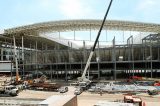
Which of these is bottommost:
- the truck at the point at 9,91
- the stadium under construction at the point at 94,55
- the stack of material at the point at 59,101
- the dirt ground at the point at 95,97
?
the dirt ground at the point at 95,97

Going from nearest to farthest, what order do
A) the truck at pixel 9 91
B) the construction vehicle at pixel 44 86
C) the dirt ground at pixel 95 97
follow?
the dirt ground at pixel 95 97
the truck at pixel 9 91
the construction vehicle at pixel 44 86

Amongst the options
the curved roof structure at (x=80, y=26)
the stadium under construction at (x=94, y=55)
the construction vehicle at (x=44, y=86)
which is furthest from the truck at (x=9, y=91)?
the curved roof structure at (x=80, y=26)

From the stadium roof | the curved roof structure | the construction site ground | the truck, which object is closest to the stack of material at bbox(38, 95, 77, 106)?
the construction site ground

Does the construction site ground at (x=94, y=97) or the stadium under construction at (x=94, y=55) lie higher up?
the stadium under construction at (x=94, y=55)

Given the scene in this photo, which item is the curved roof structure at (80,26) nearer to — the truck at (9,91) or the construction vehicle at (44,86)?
the construction vehicle at (44,86)

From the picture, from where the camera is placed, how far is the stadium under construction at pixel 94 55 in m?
86.9

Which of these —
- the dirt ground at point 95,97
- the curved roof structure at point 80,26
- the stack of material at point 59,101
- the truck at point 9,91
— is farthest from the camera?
the curved roof structure at point 80,26

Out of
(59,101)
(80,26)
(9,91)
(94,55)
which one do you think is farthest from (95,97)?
(80,26)

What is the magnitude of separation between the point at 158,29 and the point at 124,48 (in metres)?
18.2

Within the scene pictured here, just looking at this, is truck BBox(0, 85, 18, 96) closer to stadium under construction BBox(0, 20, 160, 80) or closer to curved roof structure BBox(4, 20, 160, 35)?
stadium under construction BBox(0, 20, 160, 80)

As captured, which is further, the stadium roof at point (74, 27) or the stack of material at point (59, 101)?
the stadium roof at point (74, 27)

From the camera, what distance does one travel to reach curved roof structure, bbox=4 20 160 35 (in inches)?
3848

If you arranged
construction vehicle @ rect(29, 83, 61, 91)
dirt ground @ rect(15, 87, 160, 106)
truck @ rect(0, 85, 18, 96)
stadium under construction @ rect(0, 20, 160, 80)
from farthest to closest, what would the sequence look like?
1. stadium under construction @ rect(0, 20, 160, 80)
2. construction vehicle @ rect(29, 83, 61, 91)
3. truck @ rect(0, 85, 18, 96)
4. dirt ground @ rect(15, 87, 160, 106)

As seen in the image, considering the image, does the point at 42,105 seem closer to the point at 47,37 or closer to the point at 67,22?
the point at 67,22
